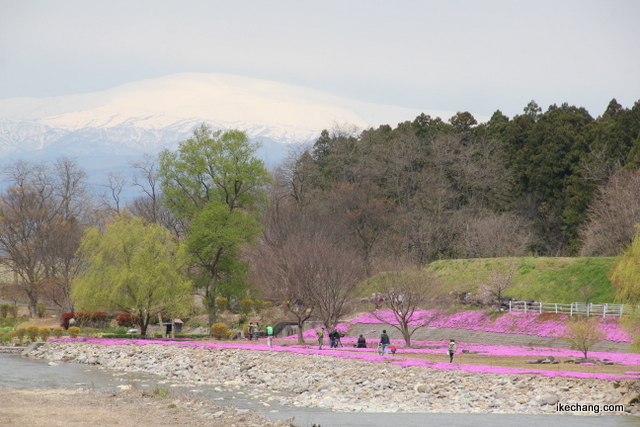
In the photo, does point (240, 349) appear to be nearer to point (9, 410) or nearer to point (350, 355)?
point (350, 355)

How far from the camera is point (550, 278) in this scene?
55.6 metres

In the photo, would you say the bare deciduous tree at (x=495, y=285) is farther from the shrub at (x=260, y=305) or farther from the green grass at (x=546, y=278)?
the shrub at (x=260, y=305)

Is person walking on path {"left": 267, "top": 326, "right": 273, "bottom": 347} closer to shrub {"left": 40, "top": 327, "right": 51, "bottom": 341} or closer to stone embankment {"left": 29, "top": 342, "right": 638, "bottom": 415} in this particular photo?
stone embankment {"left": 29, "top": 342, "right": 638, "bottom": 415}

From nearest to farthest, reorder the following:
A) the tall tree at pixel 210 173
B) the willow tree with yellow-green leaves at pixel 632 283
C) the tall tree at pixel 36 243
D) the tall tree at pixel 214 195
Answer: the willow tree with yellow-green leaves at pixel 632 283
the tall tree at pixel 214 195
the tall tree at pixel 210 173
the tall tree at pixel 36 243

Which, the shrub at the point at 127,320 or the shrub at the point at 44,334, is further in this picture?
the shrub at the point at 127,320

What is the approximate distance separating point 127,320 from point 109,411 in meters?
34.3

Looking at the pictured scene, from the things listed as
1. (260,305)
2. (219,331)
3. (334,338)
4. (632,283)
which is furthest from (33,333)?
(632,283)

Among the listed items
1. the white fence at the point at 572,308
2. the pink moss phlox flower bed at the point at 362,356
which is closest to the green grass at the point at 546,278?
the white fence at the point at 572,308

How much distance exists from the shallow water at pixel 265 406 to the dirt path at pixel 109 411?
177cm

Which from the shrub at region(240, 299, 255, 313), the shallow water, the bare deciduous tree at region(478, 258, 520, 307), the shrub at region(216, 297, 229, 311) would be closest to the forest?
the shrub at region(240, 299, 255, 313)

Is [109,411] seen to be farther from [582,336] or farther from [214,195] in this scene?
[214,195]

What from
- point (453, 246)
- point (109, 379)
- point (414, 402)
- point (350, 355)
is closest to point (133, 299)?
point (109, 379)

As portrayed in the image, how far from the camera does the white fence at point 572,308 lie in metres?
43.9

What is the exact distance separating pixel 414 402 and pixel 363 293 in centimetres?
4024
